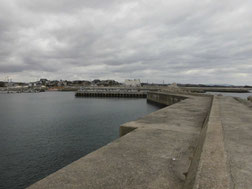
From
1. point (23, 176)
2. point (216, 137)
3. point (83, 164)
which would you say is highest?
point (216, 137)

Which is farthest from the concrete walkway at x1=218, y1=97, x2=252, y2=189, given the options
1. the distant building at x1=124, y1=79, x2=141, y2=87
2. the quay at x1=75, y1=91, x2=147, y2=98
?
the distant building at x1=124, y1=79, x2=141, y2=87

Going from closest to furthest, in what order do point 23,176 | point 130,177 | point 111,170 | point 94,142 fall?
1. point 130,177
2. point 111,170
3. point 23,176
4. point 94,142

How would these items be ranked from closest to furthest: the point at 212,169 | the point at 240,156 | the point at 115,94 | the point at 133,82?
the point at 212,169
the point at 240,156
the point at 115,94
the point at 133,82

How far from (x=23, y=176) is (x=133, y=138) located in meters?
8.29

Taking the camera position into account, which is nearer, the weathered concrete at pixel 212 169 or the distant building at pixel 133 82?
the weathered concrete at pixel 212 169

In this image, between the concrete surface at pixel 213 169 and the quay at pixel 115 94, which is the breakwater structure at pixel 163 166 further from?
the quay at pixel 115 94

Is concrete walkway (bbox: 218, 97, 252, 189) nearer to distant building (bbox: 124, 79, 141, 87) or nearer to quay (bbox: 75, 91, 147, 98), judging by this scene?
quay (bbox: 75, 91, 147, 98)

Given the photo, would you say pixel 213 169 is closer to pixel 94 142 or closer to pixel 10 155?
pixel 94 142

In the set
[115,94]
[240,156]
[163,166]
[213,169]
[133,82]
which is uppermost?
[133,82]

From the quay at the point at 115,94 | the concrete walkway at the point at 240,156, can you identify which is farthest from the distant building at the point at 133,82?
the concrete walkway at the point at 240,156

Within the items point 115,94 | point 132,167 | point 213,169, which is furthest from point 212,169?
point 115,94

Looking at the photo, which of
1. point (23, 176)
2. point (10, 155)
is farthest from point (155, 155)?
point (10, 155)

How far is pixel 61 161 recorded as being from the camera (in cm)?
1118

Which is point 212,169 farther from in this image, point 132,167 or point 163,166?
point 132,167
